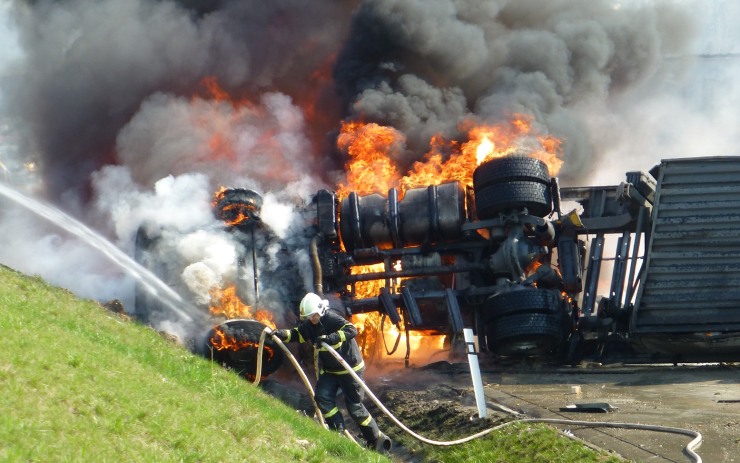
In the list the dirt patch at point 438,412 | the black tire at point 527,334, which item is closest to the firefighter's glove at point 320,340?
the dirt patch at point 438,412

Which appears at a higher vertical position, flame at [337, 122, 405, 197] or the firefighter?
flame at [337, 122, 405, 197]

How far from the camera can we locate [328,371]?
854 centimetres

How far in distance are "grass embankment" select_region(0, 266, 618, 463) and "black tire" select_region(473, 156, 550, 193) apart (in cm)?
604

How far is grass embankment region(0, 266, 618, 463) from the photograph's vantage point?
14.6 feet

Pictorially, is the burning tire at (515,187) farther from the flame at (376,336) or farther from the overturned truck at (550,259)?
the flame at (376,336)

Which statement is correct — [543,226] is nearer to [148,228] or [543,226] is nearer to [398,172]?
[398,172]

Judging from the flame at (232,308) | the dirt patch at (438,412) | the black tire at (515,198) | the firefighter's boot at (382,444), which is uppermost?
the black tire at (515,198)

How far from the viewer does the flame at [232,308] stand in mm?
12742

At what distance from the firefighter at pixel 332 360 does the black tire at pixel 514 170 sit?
5.40 meters

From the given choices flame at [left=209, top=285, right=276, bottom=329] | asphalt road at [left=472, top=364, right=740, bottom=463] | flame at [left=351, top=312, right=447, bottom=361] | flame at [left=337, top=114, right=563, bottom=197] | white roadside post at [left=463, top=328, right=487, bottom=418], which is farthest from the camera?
flame at [left=337, top=114, right=563, bottom=197]

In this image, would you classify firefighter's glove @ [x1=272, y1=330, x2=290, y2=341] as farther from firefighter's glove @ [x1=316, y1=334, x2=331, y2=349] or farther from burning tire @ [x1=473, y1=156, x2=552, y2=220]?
burning tire @ [x1=473, y1=156, x2=552, y2=220]

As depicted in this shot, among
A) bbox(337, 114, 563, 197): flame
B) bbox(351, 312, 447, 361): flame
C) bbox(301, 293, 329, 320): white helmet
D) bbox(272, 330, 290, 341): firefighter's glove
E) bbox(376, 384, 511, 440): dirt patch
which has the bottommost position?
bbox(376, 384, 511, 440): dirt patch

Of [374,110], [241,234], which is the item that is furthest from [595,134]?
[241,234]

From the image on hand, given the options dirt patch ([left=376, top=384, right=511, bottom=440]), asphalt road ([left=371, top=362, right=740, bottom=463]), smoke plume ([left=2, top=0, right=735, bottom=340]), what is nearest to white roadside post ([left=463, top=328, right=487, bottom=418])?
dirt patch ([left=376, top=384, right=511, bottom=440])
